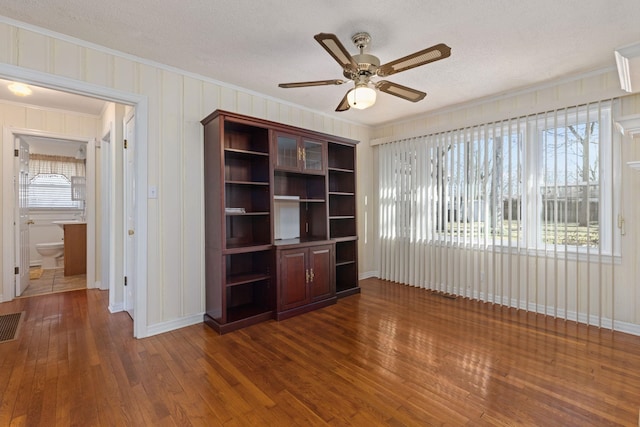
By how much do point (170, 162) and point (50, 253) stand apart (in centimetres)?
449

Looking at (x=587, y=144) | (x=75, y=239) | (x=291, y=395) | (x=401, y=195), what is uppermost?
(x=587, y=144)

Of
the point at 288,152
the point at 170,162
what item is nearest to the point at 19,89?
the point at 170,162

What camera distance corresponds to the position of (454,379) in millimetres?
2055

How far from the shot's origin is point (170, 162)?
2.94 metres

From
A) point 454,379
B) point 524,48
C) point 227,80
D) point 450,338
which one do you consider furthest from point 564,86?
point 227,80

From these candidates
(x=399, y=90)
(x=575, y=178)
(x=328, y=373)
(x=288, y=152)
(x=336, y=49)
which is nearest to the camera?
(x=336, y=49)

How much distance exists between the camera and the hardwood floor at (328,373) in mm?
1714

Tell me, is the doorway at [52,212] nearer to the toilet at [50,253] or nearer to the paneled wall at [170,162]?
the toilet at [50,253]

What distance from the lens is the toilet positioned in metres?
5.44

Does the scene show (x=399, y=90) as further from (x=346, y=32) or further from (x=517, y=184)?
(x=517, y=184)

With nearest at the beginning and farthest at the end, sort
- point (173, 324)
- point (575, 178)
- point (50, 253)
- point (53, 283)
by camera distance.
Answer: point (173, 324), point (575, 178), point (53, 283), point (50, 253)

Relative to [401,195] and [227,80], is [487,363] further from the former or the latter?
[227,80]

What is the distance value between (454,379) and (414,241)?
2507 millimetres

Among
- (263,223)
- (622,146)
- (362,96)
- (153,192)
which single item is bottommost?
(263,223)
